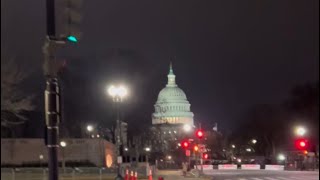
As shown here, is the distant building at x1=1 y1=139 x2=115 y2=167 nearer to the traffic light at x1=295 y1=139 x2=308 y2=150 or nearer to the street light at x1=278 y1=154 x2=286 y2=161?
the street light at x1=278 y1=154 x2=286 y2=161

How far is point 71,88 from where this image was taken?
65.7 meters

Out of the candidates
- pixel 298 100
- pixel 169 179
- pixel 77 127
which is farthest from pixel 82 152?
pixel 298 100

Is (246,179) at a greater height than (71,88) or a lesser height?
lesser

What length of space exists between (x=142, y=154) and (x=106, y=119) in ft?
70.9

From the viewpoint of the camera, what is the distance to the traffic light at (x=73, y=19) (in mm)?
10766

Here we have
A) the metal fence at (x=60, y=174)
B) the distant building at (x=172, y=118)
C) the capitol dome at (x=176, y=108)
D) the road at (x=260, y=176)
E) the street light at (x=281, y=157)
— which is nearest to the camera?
the metal fence at (x=60, y=174)

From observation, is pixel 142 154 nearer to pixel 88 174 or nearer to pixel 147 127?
pixel 147 127

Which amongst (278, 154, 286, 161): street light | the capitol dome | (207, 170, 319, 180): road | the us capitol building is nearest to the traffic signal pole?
(207, 170, 319, 180): road

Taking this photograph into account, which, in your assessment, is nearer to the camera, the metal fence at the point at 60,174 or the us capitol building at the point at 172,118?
the metal fence at the point at 60,174

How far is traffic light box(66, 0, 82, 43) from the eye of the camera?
424 inches

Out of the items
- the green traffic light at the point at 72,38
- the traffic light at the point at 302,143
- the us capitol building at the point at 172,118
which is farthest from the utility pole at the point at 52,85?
the us capitol building at the point at 172,118

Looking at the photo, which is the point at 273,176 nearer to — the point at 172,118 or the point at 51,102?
the point at 51,102

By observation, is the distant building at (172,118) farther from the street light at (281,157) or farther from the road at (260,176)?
the road at (260,176)

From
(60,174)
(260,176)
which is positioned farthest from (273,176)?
(60,174)
